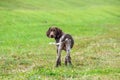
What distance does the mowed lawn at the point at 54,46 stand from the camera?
14.5 metres

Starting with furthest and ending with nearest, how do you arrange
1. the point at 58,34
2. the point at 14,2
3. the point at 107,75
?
the point at 14,2, the point at 58,34, the point at 107,75

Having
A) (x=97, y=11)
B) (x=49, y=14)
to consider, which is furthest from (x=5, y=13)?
(x=97, y=11)

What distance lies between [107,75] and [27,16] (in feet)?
145

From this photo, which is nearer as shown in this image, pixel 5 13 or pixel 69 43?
pixel 69 43

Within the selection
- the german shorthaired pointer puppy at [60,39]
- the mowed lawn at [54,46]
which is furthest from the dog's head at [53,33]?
the mowed lawn at [54,46]

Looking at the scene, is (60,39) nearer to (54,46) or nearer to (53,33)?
(53,33)

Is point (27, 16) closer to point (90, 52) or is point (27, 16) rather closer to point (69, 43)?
point (90, 52)

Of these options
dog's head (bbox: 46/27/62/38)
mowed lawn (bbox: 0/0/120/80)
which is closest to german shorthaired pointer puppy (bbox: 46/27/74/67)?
dog's head (bbox: 46/27/62/38)

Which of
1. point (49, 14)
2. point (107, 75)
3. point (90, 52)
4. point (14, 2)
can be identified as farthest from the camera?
point (14, 2)

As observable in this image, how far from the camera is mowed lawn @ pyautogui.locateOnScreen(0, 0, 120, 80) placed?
47.4 feet

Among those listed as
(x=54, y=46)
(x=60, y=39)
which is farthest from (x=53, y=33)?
(x=54, y=46)

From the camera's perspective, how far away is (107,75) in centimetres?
1355

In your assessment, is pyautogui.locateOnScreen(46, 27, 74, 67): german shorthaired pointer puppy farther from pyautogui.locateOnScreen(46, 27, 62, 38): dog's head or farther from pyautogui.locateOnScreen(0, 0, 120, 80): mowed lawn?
pyautogui.locateOnScreen(0, 0, 120, 80): mowed lawn

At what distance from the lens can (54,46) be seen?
29.0 meters
